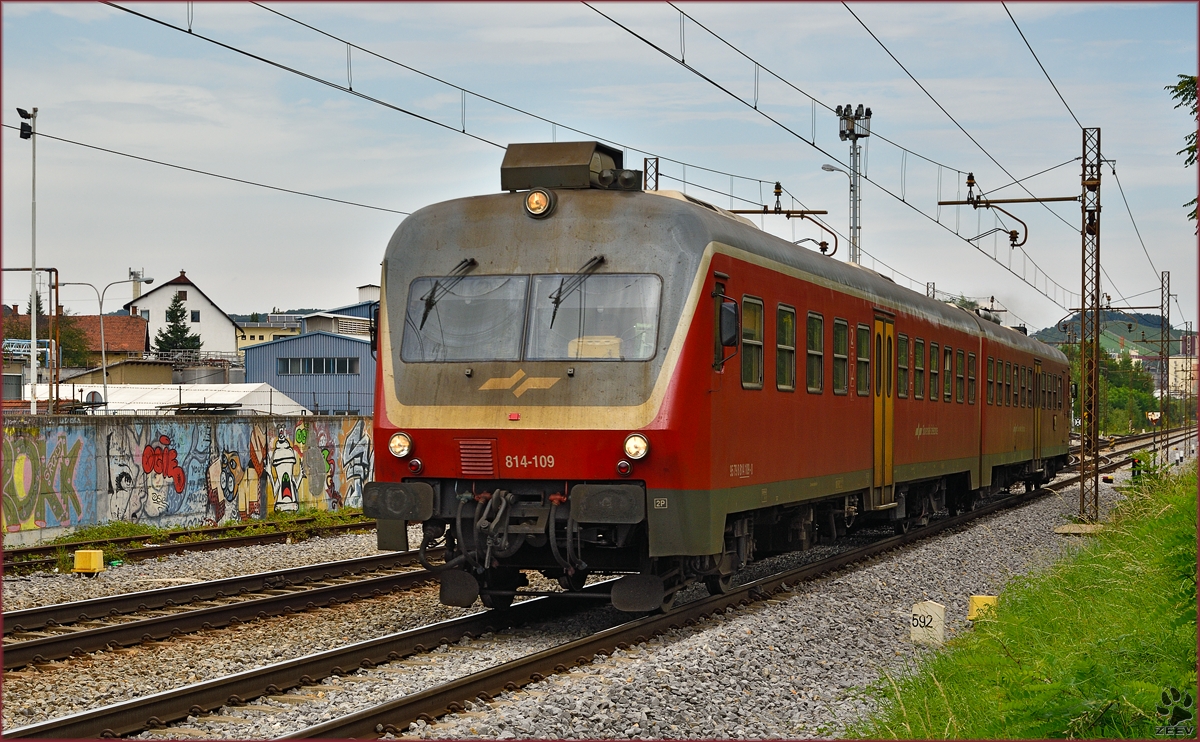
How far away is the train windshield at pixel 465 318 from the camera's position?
1036 cm

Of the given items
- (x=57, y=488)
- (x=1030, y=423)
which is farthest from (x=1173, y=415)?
(x=57, y=488)

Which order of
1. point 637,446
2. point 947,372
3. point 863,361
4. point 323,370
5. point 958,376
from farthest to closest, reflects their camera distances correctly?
point 323,370 < point 958,376 < point 947,372 < point 863,361 < point 637,446

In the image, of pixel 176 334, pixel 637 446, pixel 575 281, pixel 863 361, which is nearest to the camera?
pixel 637 446

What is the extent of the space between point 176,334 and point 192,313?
4.09 meters

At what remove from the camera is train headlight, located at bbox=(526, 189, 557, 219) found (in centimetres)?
1058

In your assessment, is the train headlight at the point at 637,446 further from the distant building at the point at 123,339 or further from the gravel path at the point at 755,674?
the distant building at the point at 123,339

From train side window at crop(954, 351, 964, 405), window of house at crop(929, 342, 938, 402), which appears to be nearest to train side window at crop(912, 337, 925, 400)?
window of house at crop(929, 342, 938, 402)

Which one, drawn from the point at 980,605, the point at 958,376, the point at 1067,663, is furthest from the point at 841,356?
the point at 958,376

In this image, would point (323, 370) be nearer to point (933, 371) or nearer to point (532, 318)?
point (933, 371)

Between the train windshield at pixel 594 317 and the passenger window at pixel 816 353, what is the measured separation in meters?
3.55

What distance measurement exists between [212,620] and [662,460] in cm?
425

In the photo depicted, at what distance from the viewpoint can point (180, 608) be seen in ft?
40.0

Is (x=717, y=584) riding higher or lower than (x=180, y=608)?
higher

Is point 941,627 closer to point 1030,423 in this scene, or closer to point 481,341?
point 481,341
